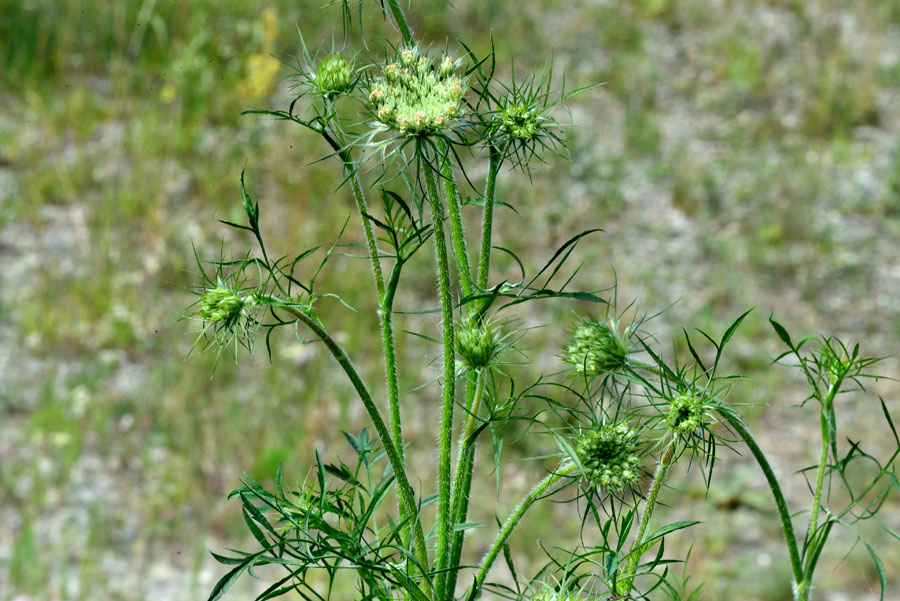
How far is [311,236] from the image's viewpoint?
3803 millimetres

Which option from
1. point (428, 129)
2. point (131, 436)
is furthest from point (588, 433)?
point (131, 436)

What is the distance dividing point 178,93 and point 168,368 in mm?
1556

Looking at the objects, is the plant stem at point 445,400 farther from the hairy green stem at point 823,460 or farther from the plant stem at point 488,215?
the hairy green stem at point 823,460

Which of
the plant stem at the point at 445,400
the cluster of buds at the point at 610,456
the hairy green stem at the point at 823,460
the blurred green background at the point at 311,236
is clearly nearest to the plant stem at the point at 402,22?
the plant stem at the point at 445,400

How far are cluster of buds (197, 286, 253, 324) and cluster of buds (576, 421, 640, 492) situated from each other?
0.29 meters

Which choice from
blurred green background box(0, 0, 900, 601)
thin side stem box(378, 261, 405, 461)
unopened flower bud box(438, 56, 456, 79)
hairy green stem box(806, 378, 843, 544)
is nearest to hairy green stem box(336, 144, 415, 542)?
thin side stem box(378, 261, 405, 461)

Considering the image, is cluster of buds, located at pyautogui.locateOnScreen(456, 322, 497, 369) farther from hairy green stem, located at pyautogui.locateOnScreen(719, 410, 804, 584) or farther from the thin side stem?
hairy green stem, located at pyautogui.locateOnScreen(719, 410, 804, 584)

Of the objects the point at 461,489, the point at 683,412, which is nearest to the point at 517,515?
the point at 461,489

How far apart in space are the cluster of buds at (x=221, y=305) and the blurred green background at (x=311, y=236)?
1.58m

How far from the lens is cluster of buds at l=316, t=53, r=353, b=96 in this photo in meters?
0.75

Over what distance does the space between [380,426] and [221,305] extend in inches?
6.1

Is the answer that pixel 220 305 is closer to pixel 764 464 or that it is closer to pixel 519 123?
pixel 519 123

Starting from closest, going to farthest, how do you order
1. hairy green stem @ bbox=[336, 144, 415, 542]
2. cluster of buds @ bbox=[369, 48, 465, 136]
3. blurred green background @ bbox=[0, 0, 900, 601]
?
cluster of buds @ bbox=[369, 48, 465, 136], hairy green stem @ bbox=[336, 144, 415, 542], blurred green background @ bbox=[0, 0, 900, 601]

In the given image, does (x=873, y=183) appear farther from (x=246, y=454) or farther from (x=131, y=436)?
(x=131, y=436)
